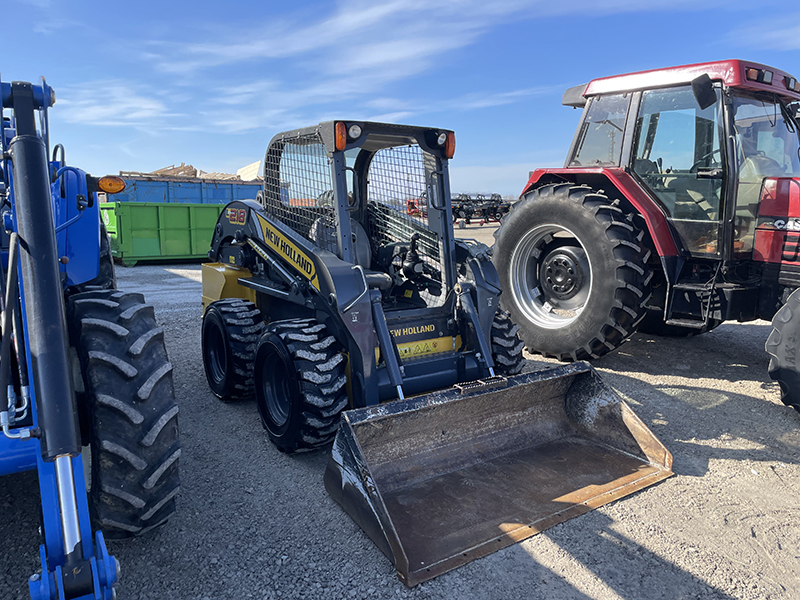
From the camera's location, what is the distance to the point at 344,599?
7.82 feet

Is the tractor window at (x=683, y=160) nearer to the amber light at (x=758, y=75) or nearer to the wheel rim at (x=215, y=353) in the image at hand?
the amber light at (x=758, y=75)

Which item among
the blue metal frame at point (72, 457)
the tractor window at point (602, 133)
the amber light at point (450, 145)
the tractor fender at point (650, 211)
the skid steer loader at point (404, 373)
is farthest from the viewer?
the tractor window at point (602, 133)

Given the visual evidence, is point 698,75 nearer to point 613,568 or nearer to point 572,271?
point 572,271

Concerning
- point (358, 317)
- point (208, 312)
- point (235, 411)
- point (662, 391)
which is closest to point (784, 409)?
point (662, 391)

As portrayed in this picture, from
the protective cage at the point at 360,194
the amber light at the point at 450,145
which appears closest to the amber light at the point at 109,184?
the protective cage at the point at 360,194

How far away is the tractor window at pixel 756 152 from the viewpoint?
190 inches

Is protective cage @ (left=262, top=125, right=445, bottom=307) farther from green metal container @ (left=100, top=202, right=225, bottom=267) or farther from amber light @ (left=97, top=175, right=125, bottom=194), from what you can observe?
green metal container @ (left=100, top=202, right=225, bottom=267)

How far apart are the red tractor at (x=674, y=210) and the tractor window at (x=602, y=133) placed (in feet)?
0.04

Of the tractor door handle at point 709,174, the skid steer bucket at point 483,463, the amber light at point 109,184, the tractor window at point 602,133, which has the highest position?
the tractor window at point 602,133

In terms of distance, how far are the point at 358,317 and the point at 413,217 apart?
1306 millimetres

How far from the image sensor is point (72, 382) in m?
1.82

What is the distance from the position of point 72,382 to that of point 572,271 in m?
4.74

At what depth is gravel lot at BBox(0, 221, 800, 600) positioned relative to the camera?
8.08 feet

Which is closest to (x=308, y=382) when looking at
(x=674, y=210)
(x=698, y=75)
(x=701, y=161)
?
(x=674, y=210)
